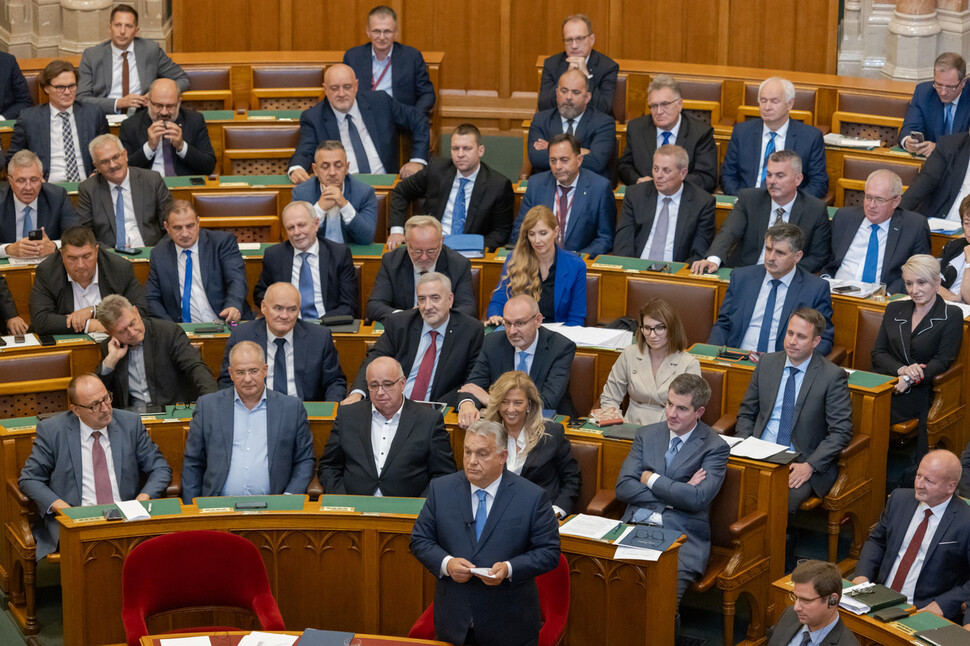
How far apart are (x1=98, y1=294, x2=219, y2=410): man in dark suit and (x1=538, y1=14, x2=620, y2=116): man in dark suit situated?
329 cm

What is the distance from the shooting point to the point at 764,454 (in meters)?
5.33

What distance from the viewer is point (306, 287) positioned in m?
6.65

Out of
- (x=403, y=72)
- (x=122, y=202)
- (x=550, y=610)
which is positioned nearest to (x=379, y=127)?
(x=403, y=72)

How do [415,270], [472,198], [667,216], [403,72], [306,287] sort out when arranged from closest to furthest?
[415,270] < [306,287] < [667,216] < [472,198] < [403,72]

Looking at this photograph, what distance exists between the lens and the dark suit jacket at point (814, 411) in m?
5.60

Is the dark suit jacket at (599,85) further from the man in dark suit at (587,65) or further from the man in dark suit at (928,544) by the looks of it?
the man in dark suit at (928,544)

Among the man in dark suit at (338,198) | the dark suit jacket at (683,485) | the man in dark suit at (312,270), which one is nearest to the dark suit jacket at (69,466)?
the man in dark suit at (312,270)

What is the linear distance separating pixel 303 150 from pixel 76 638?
11.8ft

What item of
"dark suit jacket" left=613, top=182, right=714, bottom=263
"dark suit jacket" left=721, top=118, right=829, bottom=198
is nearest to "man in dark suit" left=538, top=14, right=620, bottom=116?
"dark suit jacket" left=721, top=118, right=829, bottom=198

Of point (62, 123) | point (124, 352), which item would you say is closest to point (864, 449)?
point (124, 352)

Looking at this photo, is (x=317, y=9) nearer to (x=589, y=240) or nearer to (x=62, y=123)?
(x=62, y=123)

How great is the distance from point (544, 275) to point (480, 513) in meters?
2.07

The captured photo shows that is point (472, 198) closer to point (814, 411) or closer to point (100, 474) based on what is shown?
point (814, 411)

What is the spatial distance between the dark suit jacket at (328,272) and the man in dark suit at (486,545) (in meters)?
2.25
